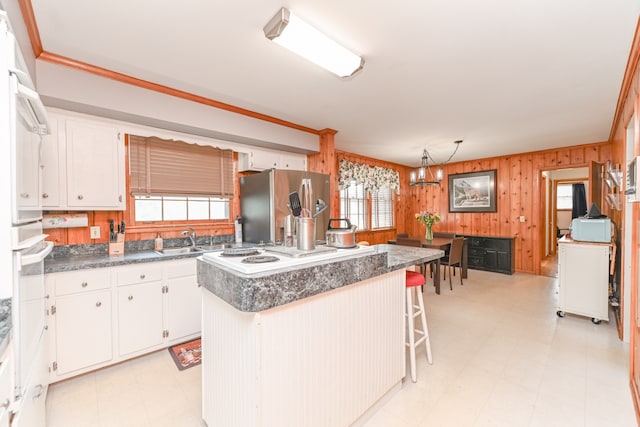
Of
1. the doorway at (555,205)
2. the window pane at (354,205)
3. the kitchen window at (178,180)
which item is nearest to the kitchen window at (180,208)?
the kitchen window at (178,180)

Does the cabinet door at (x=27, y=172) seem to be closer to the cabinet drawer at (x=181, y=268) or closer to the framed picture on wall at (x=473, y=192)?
the cabinet drawer at (x=181, y=268)

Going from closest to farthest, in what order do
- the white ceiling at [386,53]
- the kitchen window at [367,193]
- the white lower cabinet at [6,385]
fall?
the white lower cabinet at [6,385] → the white ceiling at [386,53] → the kitchen window at [367,193]

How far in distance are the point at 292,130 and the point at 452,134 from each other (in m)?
2.38

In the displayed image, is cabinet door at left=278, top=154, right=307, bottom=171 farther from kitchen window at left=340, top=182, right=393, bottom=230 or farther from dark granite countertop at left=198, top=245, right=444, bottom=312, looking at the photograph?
dark granite countertop at left=198, top=245, right=444, bottom=312

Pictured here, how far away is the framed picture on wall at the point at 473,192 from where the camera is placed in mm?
5797

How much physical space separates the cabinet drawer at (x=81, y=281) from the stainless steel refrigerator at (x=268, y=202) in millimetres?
1465

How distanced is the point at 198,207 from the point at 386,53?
2.59 meters

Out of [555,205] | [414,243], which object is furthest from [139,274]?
[555,205]

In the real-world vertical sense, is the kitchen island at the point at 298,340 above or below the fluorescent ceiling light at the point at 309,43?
below

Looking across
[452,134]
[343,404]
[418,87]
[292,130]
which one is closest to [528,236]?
[452,134]

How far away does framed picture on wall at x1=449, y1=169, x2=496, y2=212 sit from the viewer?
5.80 m

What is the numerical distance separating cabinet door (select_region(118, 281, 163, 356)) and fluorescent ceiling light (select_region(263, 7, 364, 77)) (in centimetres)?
223

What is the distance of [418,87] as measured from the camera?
256cm

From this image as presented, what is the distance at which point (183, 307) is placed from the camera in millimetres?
2596
